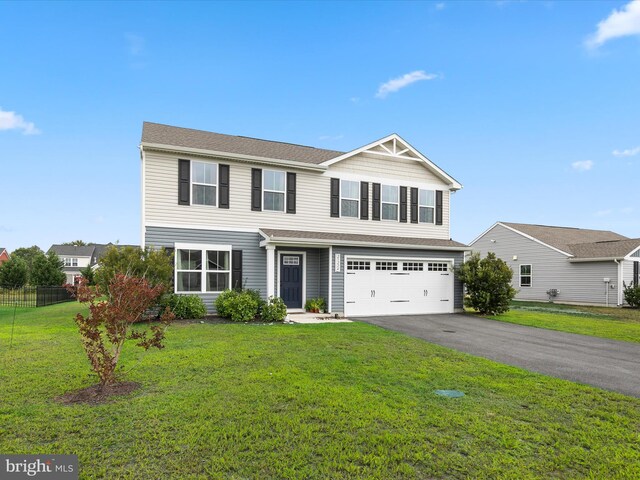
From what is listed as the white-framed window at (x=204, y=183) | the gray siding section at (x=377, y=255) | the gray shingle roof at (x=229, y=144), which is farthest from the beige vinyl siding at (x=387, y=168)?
the white-framed window at (x=204, y=183)

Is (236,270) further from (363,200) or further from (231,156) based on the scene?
(363,200)

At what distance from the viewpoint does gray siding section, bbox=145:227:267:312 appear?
13.0 metres

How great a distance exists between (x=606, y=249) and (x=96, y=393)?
2680 centimetres

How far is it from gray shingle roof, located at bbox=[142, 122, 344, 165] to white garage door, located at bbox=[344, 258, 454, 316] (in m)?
5.05

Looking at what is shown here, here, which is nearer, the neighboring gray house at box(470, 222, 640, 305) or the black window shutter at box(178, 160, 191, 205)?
the black window shutter at box(178, 160, 191, 205)

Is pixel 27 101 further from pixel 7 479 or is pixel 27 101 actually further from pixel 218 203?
pixel 7 479

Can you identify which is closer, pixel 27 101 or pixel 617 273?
pixel 27 101

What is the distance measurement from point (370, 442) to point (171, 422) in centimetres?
229

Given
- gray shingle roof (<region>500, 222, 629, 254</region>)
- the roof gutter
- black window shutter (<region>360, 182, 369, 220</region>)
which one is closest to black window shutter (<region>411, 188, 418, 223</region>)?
black window shutter (<region>360, 182, 369, 220</region>)

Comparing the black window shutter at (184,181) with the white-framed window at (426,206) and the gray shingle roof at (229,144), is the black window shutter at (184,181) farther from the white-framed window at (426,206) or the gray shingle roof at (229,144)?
the white-framed window at (426,206)

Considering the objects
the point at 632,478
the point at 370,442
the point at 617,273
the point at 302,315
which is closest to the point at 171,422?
the point at 370,442

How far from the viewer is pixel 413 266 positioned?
16.2 meters

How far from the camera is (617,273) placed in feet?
70.2

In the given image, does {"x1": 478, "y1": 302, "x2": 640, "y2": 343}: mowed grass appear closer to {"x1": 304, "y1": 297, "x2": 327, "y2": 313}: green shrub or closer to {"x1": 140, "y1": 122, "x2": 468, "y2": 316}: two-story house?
{"x1": 140, "y1": 122, "x2": 468, "y2": 316}: two-story house
